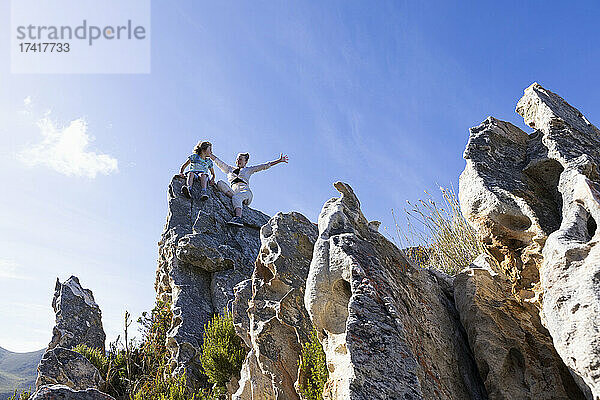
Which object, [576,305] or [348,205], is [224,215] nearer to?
[348,205]

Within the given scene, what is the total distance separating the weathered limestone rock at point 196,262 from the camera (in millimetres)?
9837

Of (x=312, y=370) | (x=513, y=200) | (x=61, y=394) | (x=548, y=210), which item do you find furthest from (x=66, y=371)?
(x=548, y=210)

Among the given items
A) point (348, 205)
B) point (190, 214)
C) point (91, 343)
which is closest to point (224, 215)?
point (190, 214)

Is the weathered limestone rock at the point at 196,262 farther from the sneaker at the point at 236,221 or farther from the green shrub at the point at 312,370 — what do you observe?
the green shrub at the point at 312,370

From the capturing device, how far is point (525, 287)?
14.0ft

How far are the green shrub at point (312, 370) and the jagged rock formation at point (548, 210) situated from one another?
201 centimetres

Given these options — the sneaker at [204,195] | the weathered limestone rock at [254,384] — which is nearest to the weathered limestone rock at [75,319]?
the sneaker at [204,195]

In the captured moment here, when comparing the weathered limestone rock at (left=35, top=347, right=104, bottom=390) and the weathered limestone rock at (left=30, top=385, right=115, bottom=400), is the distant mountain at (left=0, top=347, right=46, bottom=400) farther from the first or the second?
the weathered limestone rock at (left=30, top=385, right=115, bottom=400)

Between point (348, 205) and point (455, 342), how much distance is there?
1.73 metres

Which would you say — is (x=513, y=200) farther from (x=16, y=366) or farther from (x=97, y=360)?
(x=16, y=366)

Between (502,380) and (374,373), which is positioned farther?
(502,380)

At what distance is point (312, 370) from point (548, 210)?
9.15 ft

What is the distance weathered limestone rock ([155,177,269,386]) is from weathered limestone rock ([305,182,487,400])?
21.2 feet

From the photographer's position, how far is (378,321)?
3.27m
